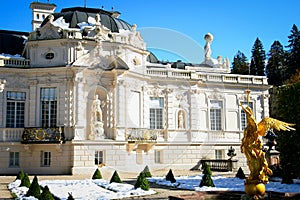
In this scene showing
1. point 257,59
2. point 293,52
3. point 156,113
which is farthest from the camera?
point 257,59

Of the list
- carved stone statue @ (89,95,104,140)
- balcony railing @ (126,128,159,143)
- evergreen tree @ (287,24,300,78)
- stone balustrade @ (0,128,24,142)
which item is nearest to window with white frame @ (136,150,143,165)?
balcony railing @ (126,128,159,143)

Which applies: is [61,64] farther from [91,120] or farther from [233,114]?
[233,114]

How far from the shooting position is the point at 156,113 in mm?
31906

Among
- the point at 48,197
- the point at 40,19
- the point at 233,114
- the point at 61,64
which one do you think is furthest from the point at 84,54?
the point at 48,197

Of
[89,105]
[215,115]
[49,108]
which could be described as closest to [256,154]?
[89,105]

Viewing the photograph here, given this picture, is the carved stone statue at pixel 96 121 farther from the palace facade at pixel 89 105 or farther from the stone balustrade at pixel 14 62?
the stone balustrade at pixel 14 62

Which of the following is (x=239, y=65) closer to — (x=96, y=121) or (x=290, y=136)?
(x=96, y=121)

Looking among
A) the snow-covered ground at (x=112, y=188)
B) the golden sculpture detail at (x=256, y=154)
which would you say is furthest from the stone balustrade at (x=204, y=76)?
the golden sculpture detail at (x=256, y=154)

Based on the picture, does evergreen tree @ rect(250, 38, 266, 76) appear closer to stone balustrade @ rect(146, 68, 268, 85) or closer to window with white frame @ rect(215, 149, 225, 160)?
stone balustrade @ rect(146, 68, 268, 85)

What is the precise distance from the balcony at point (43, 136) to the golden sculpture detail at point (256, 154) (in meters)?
17.4

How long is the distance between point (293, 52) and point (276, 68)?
451cm

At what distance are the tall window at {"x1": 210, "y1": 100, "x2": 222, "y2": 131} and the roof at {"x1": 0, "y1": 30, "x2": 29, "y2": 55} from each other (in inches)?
661

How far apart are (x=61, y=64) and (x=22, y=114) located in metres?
4.54

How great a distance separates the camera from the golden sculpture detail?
39.6 ft
